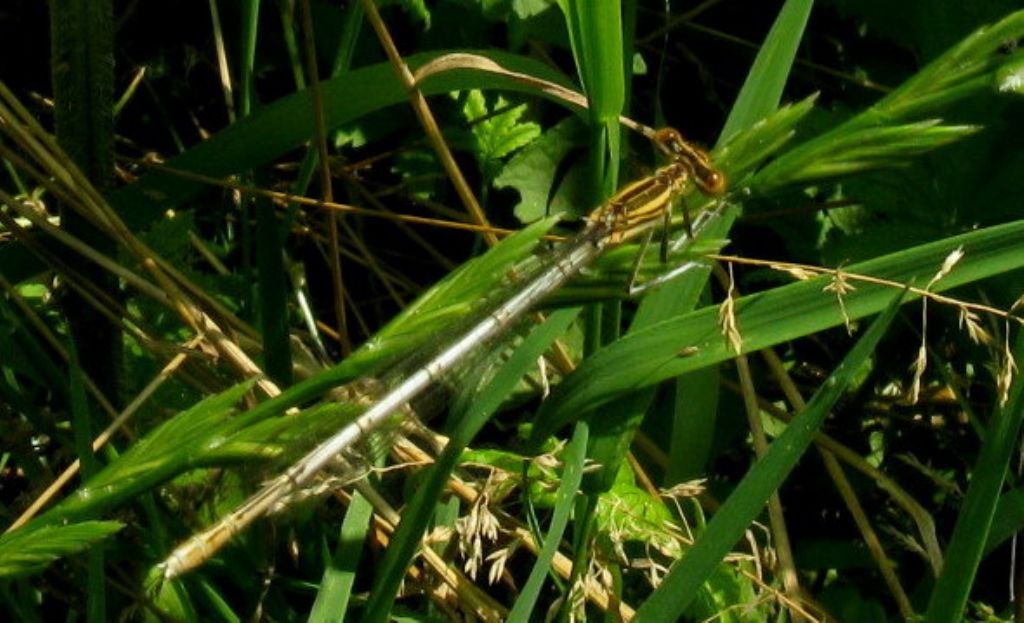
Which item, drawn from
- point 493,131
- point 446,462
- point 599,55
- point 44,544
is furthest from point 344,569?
point 493,131

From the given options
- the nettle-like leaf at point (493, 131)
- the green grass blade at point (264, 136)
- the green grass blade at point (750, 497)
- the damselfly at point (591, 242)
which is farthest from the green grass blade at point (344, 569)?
the nettle-like leaf at point (493, 131)

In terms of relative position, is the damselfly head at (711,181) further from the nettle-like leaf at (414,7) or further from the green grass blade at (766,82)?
the nettle-like leaf at (414,7)

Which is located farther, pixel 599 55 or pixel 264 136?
pixel 264 136

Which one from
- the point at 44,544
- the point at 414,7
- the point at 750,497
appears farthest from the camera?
the point at 414,7

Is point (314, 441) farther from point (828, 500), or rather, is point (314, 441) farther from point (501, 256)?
point (828, 500)

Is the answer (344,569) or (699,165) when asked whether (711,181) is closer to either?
(699,165)

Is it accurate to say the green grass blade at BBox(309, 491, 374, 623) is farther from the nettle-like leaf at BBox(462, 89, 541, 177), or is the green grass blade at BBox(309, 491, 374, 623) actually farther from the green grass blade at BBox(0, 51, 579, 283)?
the nettle-like leaf at BBox(462, 89, 541, 177)

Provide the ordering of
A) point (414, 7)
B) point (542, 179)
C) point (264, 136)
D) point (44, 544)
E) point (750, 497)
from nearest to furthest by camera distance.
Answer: point (44, 544), point (750, 497), point (264, 136), point (414, 7), point (542, 179)
